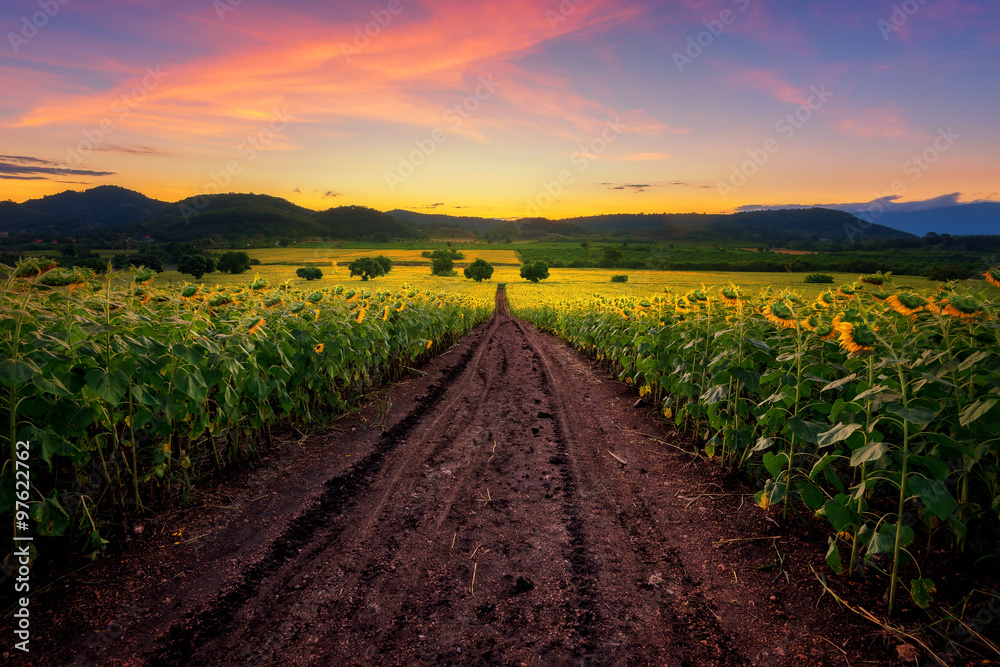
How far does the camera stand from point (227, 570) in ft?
11.1

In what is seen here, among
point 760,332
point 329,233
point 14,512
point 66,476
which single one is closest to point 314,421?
point 66,476

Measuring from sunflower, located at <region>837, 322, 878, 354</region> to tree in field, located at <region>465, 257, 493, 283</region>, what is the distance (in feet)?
269

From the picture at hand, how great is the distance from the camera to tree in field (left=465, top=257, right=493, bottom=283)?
278 ft

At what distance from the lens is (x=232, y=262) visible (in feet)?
157

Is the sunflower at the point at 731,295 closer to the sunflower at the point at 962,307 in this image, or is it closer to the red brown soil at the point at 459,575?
the sunflower at the point at 962,307

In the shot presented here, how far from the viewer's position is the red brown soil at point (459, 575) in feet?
8.79

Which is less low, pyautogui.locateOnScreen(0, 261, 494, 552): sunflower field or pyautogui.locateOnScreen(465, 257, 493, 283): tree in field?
pyautogui.locateOnScreen(465, 257, 493, 283): tree in field

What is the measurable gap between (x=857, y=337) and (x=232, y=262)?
5620cm

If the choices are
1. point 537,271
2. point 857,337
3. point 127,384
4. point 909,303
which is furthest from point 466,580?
point 537,271

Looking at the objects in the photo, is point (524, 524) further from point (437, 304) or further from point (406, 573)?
point (437, 304)

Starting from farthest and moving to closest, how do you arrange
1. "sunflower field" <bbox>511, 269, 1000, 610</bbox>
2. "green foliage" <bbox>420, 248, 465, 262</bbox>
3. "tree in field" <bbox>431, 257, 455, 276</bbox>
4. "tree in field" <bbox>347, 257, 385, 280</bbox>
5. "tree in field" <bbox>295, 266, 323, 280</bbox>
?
"green foliage" <bbox>420, 248, 465, 262</bbox> < "tree in field" <bbox>431, 257, 455, 276</bbox> < "tree in field" <bbox>347, 257, 385, 280</bbox> < "tree in field" <bbox>295, 266, 323, 280</bbox> < "sunflower field" <bbox>511, 269, 1000, 610</bbox>

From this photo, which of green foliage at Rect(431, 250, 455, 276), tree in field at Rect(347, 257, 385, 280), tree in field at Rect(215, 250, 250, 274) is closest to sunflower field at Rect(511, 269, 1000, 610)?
tree in field at Rect(215, 250, 250, 274)

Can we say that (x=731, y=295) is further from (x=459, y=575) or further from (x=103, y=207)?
(x=103, y=207)

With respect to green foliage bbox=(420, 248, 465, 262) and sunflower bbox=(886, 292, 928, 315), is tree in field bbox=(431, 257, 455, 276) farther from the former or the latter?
sunflower bbox=(886, 292, 928, 315)
